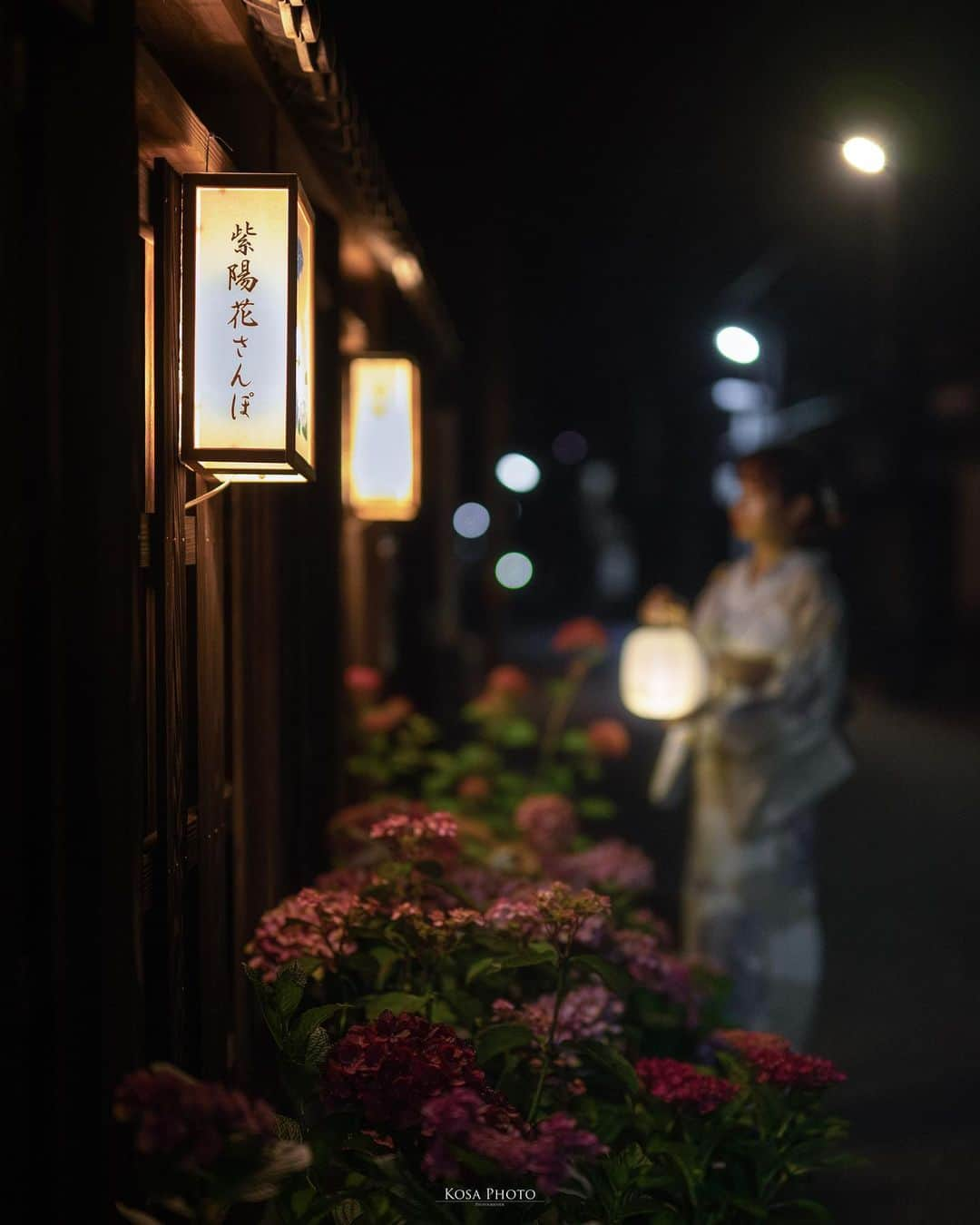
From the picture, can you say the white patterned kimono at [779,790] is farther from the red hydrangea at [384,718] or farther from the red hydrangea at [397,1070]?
the red hydrangea at [397,1070]

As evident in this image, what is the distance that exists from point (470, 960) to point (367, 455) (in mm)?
5219

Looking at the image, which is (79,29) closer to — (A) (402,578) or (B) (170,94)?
(B) (170,94)

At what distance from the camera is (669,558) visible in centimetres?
4444

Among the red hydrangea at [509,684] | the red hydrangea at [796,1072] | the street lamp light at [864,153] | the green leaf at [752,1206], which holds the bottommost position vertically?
the green leaf at [752,1206]

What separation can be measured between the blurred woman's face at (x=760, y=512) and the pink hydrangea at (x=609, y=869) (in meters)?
2.16

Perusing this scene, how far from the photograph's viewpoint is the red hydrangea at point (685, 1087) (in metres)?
4.03

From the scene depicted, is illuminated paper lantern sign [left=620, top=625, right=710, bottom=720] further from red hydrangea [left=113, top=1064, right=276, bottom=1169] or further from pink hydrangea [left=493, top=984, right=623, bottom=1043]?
red hydrangea [left=113, top=1064, right=276, bottom=1169]

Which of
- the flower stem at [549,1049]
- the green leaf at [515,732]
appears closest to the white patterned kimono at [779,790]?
the green leaf at [515,732]

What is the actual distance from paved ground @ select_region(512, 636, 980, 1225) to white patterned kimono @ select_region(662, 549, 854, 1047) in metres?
0.65

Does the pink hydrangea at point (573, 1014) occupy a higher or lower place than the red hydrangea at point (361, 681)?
lower

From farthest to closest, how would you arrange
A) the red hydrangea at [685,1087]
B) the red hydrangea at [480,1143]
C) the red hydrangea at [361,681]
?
1. the red hydrangea at [361,681]
2. the red hydrangea at [685,1087]
3. the red hydrangea at [480,1143]

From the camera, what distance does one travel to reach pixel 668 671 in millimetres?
7488

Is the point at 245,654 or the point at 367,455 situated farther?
the point at 367,455

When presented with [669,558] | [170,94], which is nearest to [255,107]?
[170,94]
